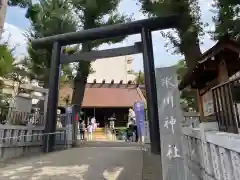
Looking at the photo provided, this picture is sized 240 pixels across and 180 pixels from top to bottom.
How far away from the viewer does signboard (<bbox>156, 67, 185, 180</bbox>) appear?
3.53 meters

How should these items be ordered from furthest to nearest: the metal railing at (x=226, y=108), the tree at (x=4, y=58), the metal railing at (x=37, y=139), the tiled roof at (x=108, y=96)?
the tiled roof at (x=108, y=96) < the metal railing at (x=37, y=139) < the tree at (x=4, y=58) < the metal railing at (x=226, y=108)

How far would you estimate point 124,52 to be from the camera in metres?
9.08

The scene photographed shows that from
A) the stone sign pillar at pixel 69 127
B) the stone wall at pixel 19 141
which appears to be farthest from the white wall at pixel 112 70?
the stone wall at pixel 19 141

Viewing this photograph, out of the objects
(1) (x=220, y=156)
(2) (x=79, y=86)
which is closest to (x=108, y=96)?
(2) (x=79, y=86)

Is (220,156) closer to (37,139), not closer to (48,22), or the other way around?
(37,139)

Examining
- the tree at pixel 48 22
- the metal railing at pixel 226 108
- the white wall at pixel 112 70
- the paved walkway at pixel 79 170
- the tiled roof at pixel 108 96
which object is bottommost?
the paved walkway at pixel 79 170

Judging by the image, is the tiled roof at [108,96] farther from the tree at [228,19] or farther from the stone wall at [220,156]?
the stone wall at [220,156]

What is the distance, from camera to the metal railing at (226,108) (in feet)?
13.2

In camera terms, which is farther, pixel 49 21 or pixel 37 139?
pixel 49 21

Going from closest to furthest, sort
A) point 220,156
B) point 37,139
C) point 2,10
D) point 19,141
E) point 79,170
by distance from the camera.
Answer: point 220,156, point 2,10, point 79,170, point 19,141, point 37,139

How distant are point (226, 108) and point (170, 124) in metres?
1.25

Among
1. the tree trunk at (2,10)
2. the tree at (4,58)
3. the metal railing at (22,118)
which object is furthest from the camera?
the metal railing at (22,118)

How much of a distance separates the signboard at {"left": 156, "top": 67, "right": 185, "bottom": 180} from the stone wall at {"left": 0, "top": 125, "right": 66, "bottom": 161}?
19.3 ft

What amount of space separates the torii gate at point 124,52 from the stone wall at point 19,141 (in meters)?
0.66
